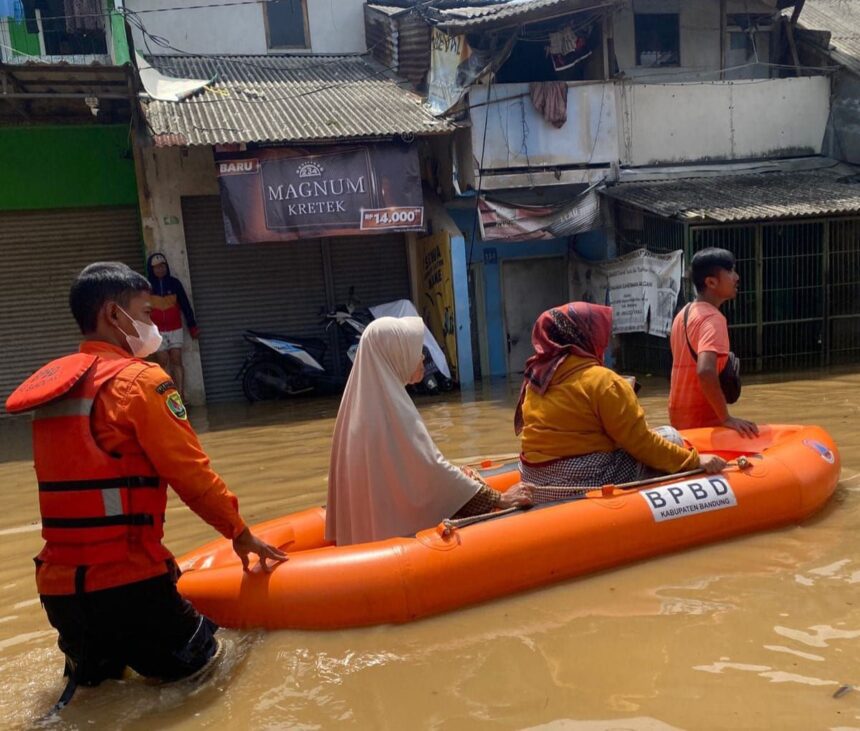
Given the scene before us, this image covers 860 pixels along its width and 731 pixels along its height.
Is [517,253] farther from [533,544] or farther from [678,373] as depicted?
[533,544]

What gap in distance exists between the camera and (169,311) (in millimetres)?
10477

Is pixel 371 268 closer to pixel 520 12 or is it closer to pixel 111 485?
pixel 520 12

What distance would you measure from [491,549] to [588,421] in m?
0.73

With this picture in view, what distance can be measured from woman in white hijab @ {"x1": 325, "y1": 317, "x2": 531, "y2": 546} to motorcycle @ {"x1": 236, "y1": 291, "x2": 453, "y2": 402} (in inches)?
257

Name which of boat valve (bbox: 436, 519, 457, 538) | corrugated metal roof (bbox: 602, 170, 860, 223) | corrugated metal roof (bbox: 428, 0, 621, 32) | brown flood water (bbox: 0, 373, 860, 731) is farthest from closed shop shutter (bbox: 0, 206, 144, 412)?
boat valve (bbox: 436, 519, 457, 538)

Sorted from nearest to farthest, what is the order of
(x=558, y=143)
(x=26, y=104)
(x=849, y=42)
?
1. (x=26, y=104)
2. (x=558, y=143)
3. (x=849, y=42)

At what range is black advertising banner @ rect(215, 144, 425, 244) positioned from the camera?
1011 cm

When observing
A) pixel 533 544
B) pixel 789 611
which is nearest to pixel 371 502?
pixel 533 544

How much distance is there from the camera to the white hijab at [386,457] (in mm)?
3389

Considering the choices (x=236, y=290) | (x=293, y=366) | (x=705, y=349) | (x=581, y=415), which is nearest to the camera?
(x=581, y=415)

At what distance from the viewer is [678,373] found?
4.50m

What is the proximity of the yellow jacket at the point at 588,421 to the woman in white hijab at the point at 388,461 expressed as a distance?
305 millimetres

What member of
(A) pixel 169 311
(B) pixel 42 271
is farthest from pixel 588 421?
(B) pixel 42 271

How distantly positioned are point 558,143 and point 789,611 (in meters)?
8.85
